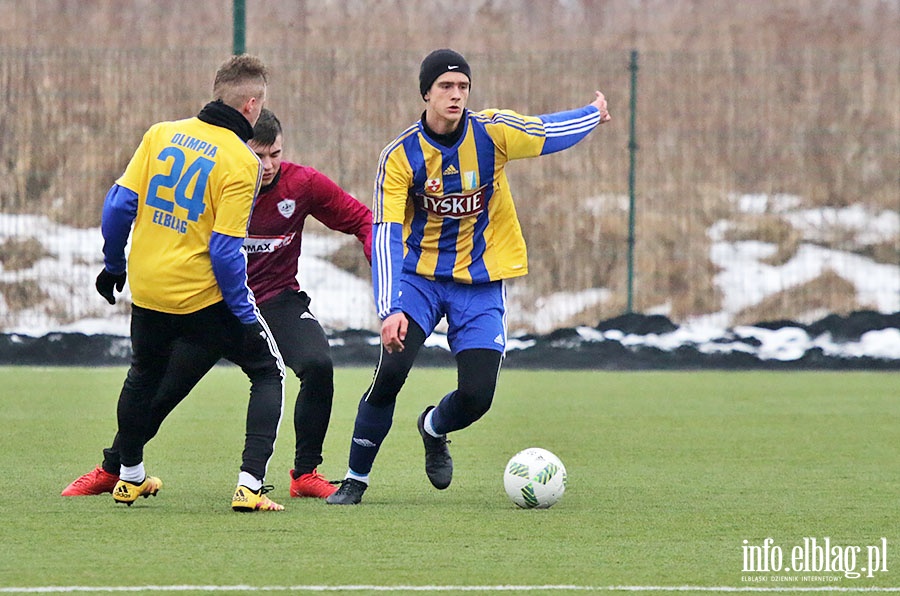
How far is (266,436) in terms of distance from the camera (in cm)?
598

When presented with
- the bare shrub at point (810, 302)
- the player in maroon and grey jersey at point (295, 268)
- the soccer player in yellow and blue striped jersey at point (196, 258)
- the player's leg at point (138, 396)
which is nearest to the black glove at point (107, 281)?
the soccer player in yellow and blue striped jersey at point (196, 258)

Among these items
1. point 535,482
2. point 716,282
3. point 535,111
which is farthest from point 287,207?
point 716,282

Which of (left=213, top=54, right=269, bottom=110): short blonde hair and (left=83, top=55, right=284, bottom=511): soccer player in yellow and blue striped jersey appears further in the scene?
(left=213, top=54, right=269, bottom=110): short blonde hair

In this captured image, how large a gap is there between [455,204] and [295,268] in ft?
3.38

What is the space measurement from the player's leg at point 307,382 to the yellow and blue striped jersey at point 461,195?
1.91 feet

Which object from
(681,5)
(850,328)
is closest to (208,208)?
(850,328)

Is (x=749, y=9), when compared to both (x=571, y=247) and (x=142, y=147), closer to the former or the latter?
(x=571, y=247)

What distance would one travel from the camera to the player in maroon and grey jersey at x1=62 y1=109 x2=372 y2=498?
263 inches

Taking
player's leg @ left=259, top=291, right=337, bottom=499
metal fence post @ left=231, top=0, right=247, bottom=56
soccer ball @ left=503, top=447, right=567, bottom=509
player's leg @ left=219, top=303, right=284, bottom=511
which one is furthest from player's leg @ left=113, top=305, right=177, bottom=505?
metal fence post @ left=231, top=0, right=247, bottom=56

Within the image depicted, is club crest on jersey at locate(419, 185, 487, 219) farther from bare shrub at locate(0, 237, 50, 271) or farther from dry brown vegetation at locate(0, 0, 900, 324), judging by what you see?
bare shrub at locate(0, 237, 50, 271)

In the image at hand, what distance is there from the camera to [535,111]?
52.5 ft

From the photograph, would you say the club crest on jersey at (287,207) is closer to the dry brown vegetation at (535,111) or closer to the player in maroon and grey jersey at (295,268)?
the player in maroon and grey jersey at (295,268)

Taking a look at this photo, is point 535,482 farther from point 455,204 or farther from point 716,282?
point 716,282

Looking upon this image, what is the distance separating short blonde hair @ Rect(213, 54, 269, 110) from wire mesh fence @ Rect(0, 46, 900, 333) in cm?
901
